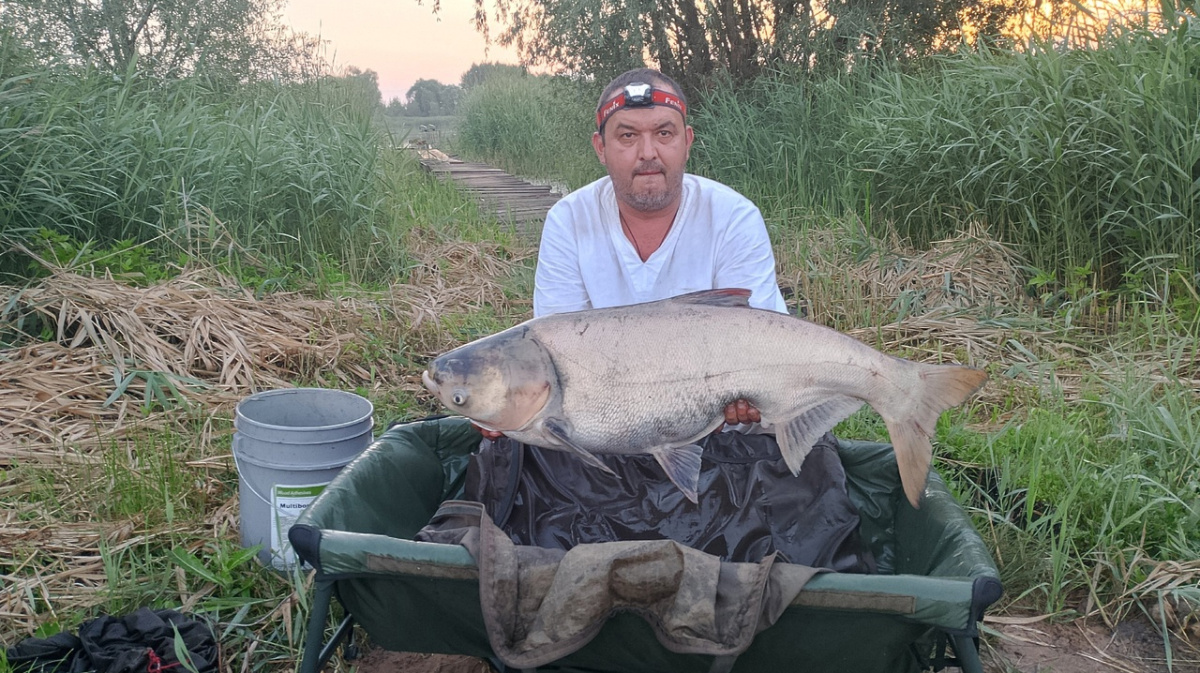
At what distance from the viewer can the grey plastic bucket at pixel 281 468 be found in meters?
2.54

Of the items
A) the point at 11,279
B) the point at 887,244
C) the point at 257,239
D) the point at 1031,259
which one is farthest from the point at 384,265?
the point at 1031,259

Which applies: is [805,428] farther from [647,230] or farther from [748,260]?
[647,230]

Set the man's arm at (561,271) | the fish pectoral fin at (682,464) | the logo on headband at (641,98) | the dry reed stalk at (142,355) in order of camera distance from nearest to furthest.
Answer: the fish pectoral fin at (682,464) → the logo on headband at (641,98) → the man's arm at (561,271) → the dry reed stalk at (142,355)

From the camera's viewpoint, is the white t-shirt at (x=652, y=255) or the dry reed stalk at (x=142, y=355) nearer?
the white t-shirt at (x=652, y=255)

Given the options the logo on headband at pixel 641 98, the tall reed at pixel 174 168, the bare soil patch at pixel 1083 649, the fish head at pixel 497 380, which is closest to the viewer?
the fish head at pixel 497 380

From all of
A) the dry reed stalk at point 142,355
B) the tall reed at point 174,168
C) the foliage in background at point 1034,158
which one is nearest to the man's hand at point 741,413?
the dry reed stalk at point 142,355

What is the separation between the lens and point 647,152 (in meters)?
2.66

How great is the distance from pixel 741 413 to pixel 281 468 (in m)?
1.32

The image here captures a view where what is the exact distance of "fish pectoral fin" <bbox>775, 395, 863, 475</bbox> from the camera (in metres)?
2.12

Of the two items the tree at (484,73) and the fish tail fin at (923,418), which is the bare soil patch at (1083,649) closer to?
the fish tail fin at (923,418)

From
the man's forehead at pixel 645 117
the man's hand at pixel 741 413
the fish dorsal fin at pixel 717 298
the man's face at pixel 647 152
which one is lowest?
the man's hand at pixel 741 413

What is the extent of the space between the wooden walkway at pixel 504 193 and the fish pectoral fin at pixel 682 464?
5444mm

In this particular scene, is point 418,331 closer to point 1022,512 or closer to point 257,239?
point 257,239

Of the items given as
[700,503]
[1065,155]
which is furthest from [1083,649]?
[1065,155]
